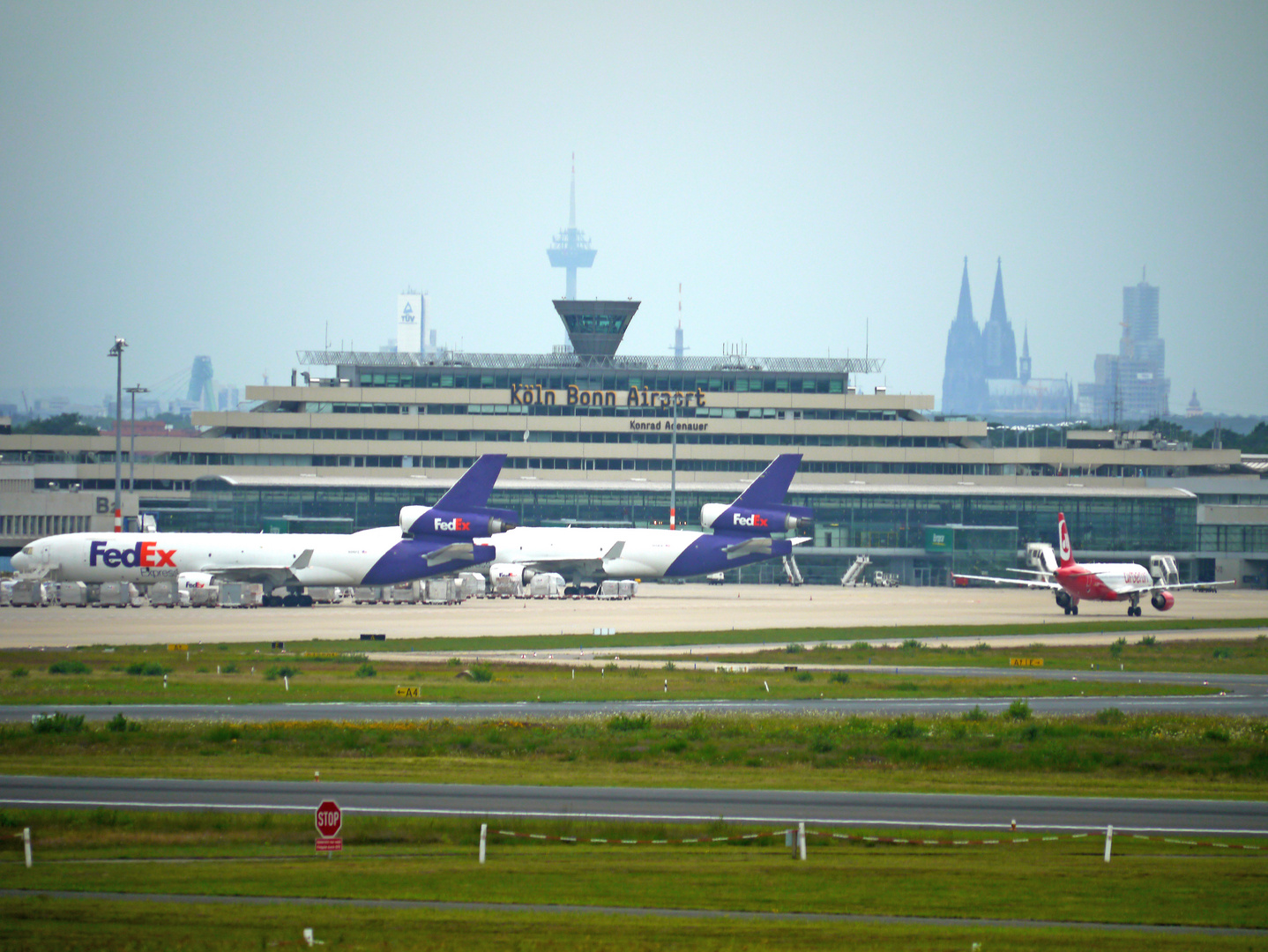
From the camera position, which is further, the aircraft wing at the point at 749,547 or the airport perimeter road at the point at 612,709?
the aircraft wing at the point at 749,547

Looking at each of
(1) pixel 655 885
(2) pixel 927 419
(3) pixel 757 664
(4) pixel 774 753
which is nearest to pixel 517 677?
(3) pixel 757 664

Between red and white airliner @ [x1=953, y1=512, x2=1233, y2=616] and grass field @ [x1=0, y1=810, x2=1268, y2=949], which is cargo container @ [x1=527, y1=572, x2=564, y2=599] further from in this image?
grass field @ [x1=0, y1=810, x2=1268, y2=949]

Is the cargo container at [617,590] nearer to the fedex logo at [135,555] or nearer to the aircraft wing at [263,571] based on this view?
the aircraft wing at [263,571]

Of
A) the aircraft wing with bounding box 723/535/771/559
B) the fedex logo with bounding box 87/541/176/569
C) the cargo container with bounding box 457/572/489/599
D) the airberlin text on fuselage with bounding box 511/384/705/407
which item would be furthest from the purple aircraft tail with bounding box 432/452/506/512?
the airberlin text on fuselage with bounding box 511/384/705/407

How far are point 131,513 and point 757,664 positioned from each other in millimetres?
82744

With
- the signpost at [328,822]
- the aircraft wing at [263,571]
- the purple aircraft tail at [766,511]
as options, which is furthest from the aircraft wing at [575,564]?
the signpost at [328,822]

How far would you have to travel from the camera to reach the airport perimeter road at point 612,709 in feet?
131

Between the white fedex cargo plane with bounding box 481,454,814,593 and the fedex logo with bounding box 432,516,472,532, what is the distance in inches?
616

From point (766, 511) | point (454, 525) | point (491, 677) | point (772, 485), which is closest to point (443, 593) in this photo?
point (454, 525)

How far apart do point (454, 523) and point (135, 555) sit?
22385 millimetres

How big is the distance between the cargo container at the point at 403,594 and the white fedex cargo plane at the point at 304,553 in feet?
17.2

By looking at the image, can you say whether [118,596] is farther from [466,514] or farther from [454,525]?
[466,514]

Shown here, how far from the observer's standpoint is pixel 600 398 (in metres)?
144

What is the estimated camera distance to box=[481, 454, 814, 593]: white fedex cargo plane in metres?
101
